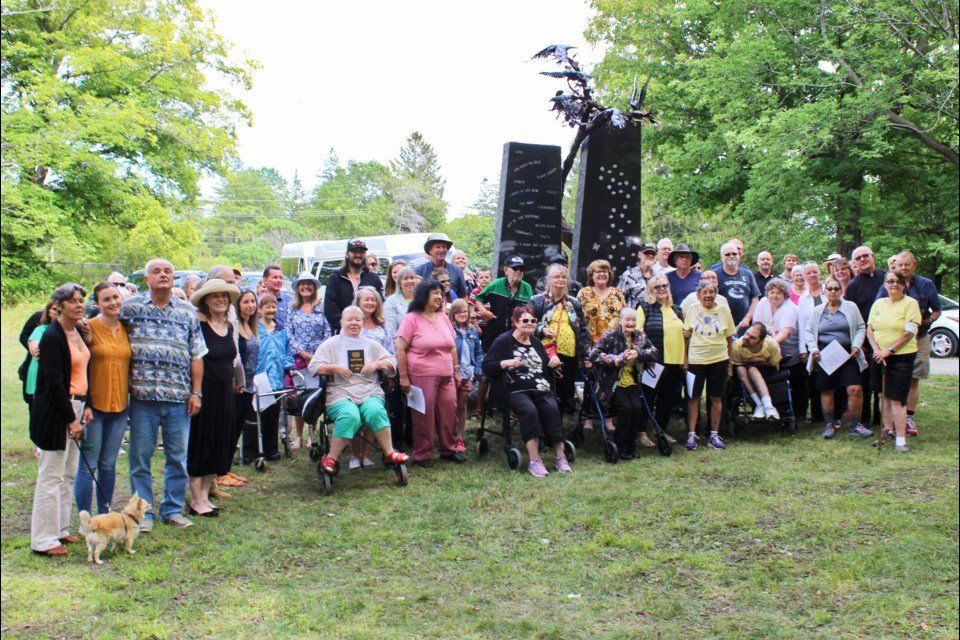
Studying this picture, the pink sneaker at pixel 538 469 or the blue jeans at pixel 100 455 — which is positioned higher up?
the blue jeans at pixel 100 455

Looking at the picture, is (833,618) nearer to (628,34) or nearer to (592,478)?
(592,478)

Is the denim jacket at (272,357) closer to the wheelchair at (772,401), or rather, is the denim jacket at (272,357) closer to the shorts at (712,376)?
the shorts at (712,376)

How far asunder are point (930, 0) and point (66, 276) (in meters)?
13.0

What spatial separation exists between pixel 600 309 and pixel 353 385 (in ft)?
8.87

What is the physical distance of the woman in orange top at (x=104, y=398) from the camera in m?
4.74

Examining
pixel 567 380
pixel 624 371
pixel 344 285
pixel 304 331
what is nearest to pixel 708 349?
pixel 624 371

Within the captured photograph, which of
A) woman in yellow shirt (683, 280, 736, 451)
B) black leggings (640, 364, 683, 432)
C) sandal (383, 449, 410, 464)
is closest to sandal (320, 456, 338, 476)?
sandal (383, 449, 410, 464)

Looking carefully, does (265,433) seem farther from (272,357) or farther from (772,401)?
(772,401)

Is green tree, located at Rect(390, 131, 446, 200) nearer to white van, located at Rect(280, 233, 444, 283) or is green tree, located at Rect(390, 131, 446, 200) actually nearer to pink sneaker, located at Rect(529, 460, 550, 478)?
white van, located at Rect(280, 233, 444, 283)

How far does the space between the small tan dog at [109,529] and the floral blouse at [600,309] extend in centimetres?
Result: 436

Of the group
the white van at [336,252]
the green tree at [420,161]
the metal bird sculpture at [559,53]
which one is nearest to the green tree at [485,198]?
the green tree at [420,161]

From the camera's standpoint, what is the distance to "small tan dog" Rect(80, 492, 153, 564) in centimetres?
455

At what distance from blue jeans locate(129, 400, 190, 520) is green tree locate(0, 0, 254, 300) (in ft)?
26.4

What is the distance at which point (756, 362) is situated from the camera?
298 inches
